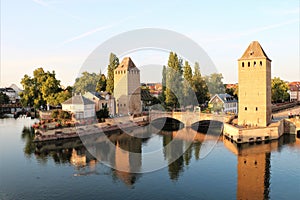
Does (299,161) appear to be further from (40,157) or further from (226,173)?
(40,157)

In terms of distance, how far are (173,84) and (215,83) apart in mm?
19826

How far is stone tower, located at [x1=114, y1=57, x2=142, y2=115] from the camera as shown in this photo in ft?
188

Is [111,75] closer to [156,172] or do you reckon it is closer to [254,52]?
[254,52]

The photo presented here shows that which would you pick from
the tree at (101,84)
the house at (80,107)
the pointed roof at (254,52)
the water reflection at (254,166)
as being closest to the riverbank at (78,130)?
the house at (80,107)

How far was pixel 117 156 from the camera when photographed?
3125 cm

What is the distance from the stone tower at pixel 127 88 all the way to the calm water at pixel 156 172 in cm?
2023

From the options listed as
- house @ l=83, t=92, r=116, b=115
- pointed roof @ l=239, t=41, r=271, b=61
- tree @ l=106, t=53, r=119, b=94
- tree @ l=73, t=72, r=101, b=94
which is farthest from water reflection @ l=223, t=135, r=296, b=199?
tree @ l=73, t=72, r=101, b=94

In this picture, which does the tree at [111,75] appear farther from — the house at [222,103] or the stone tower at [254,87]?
the stone tower at [254,87]

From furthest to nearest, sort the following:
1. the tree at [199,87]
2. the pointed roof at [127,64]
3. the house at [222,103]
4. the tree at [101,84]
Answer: the tree at [101,84] < the tree at [199,87] < the pointed roof at [127,64] < the house at [222,103]

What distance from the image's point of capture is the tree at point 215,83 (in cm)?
7025

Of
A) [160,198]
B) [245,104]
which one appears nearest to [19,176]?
[160,198]

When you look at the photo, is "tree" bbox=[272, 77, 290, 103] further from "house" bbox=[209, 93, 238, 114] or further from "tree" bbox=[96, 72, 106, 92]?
"tree" bbox=[96, 72, 106, 92]

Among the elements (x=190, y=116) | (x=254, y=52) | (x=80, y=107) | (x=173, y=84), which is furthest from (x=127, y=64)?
(x=254, y=52)

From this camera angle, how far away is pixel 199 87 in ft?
200
